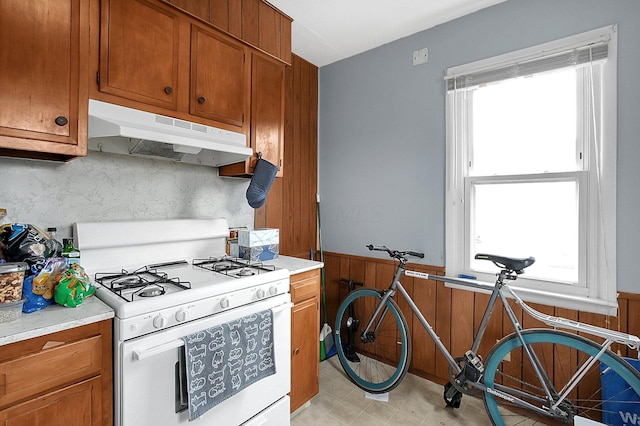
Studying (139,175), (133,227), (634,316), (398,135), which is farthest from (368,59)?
(634,316)

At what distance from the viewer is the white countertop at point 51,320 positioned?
0.94 m

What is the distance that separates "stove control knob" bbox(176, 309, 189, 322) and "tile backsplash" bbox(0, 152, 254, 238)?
0.79 meters

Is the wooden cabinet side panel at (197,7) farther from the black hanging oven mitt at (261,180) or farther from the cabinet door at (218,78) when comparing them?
the black hanging oven mitt at (261,180)

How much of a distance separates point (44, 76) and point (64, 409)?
4.13 ft

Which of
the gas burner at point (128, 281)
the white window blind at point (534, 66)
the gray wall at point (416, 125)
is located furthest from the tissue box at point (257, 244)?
the white window blind at point (534, 66)

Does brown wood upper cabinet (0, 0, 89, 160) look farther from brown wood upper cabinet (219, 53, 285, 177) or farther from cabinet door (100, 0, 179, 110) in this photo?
brown wood upper cabinet (219, 53, 285, 177)

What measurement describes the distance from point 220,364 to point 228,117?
1.39 meters

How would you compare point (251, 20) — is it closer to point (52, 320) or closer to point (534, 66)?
point (534, 66)

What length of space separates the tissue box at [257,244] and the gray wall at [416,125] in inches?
38.5

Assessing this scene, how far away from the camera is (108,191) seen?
1666 millimetres

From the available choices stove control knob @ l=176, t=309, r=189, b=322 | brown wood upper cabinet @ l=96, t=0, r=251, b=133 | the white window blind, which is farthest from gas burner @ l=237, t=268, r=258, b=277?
the white window blind

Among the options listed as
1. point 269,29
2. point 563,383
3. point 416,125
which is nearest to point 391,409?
point 563,383

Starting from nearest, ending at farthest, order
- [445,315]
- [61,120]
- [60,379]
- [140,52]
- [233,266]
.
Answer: [60,379] < [61,120] < [140,52] < [233,266] < [445,315]

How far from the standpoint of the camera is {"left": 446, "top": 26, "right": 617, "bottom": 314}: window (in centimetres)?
172
